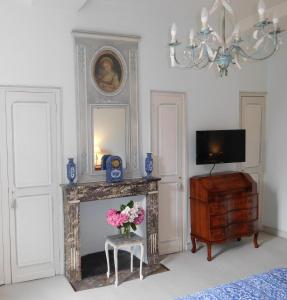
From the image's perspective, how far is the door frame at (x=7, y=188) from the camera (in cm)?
395

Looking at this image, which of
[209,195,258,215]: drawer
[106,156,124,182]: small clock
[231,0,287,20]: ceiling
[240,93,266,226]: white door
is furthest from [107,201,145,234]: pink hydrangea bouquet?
[231,0,287,20]: ceiling

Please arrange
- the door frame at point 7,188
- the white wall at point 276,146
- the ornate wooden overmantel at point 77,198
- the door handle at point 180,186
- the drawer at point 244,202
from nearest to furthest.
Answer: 1. the door frame at point 7,188
2. the ornate wooden overmantel at point 77,198
3. the drawer at point 244,202
4. the door handle at point 180,186
5. the white wall at point 276,146

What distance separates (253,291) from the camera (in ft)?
7.71

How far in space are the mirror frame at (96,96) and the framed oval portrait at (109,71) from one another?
28 mm

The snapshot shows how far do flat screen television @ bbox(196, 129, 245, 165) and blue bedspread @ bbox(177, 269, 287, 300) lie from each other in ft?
8.22

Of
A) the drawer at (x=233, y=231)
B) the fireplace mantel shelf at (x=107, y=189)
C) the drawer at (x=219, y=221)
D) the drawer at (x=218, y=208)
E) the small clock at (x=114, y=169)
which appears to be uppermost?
the small clock at (x=114, y=169)

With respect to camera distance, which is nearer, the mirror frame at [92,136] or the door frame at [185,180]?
the mirror frame at [92,136]

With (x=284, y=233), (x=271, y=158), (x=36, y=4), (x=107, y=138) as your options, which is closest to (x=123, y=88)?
(x=107, y=138)

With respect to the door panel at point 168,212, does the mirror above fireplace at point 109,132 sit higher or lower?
higher

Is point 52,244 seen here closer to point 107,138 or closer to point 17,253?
point 17,253

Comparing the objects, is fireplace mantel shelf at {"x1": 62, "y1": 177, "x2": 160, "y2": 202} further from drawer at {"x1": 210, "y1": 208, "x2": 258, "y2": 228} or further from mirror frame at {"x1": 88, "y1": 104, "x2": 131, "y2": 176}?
drawer at {"x1": 210, "y1": 208, "x2": 258, "y2": 228}

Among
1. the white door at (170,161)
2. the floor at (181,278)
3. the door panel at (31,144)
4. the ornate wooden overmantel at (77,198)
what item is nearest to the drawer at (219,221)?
the floor at (181,278)

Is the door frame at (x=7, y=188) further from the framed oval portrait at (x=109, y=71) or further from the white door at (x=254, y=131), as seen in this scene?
the white door at (x=254, y=131)

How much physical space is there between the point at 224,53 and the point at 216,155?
240 centimetres
